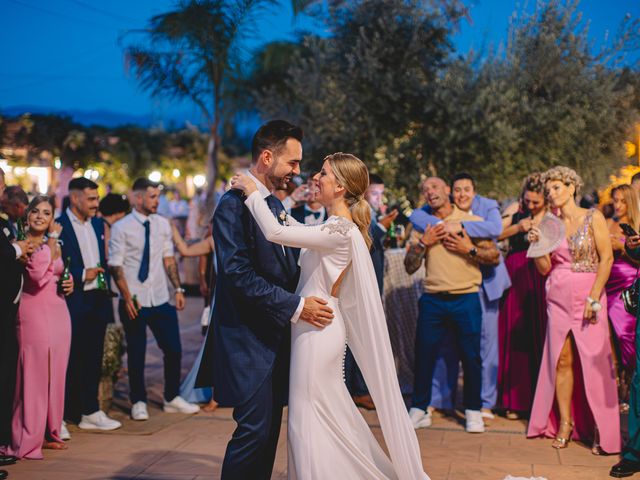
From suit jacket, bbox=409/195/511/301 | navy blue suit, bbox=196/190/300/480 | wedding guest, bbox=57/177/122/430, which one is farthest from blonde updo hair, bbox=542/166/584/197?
wedding guest, bbox=57/177/122/430

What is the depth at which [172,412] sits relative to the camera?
6.85 metres

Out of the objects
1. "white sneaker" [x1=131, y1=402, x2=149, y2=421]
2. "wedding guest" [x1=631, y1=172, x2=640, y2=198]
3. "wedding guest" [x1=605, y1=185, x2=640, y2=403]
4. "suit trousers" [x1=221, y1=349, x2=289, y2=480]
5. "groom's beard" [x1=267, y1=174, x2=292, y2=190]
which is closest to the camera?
"suit trousers" [x1=221, y1=349, x2=289, y2=480]

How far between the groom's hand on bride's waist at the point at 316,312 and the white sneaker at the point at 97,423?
3.07m

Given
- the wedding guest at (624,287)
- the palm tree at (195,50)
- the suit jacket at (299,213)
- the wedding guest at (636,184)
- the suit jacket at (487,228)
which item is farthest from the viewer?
the palm tree at (195,50)

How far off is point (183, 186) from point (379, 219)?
31.6 m

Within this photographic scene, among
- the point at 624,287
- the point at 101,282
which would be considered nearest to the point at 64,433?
the point at 101,282

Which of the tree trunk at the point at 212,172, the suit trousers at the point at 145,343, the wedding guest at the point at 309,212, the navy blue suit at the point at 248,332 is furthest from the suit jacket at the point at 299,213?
the tree trunk at the point at 212,172

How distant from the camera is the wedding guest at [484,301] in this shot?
21.6 ft

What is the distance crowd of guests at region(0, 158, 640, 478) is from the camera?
216 inches

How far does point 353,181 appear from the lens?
3973 millimetres

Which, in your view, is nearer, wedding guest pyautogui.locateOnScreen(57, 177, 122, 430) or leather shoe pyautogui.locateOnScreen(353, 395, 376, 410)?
wedding guest pyautogui.locateOnScreen(57, 177, 122, 430)

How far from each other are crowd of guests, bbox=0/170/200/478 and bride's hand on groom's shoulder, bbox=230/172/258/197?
78.4 inches

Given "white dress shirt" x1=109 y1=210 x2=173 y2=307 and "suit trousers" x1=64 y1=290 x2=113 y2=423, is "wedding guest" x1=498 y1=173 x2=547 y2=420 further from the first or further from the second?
"suit trousers" x1=64 y1=290 x2=113 y2=423

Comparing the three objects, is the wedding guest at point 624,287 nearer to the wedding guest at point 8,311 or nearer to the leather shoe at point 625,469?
the leather shoe at point 625,469
